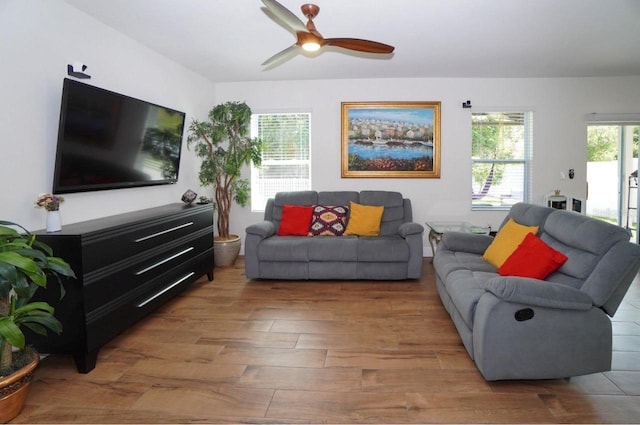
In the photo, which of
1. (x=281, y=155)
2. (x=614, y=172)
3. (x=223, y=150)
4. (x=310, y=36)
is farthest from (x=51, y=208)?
(x=614, y=172)

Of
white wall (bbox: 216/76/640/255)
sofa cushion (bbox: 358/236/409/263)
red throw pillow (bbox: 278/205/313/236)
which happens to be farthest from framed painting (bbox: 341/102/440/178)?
sofa cushion (bbox: 358/236/409/263)

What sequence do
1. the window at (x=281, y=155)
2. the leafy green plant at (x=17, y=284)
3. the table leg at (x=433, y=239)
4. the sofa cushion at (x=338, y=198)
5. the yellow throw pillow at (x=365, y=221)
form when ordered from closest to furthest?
the leafy green plant at (x=17, y=284) → the yellow throw pillow at (x=365, y=221) → the table leg at (x=433, y=239) → the sofa cushion at (x=338, y=198) → the window at (x=281, y=155)

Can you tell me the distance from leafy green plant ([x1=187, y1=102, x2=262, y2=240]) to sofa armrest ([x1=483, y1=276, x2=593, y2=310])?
11.8 feet

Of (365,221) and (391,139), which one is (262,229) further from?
(391,139)

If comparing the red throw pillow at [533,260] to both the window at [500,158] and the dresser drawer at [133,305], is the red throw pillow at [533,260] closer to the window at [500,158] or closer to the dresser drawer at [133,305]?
the dresser drawer at [133,305]

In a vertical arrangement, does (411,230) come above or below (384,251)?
above

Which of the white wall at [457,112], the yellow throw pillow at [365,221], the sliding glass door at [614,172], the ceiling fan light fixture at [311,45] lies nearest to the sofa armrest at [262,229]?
the yellow throw pillow at [365,221]

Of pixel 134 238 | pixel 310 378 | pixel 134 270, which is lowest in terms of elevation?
pixel 310 378

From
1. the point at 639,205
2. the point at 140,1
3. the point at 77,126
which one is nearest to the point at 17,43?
the point at 77,126

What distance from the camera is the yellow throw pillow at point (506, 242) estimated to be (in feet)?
10.2

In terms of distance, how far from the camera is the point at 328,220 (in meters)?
4.86

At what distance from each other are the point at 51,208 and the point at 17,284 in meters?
0.72

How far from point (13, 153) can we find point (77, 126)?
0.44 metres

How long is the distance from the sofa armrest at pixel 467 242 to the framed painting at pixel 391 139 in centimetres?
190
